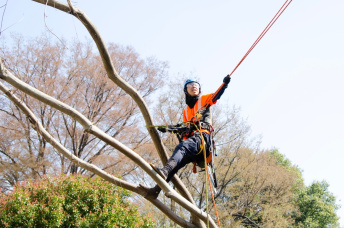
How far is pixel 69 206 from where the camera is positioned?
8.06 m

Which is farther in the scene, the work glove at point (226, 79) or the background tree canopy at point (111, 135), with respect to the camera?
the background tree canopy at point (111, 135)

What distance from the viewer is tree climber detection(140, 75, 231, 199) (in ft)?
12.4

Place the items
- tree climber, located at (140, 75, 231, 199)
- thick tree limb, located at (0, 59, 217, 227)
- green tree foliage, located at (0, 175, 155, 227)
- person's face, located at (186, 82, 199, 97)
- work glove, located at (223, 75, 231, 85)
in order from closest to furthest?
thick tree limb, located at (0, 59, 217, 227) < tree climber, located at (140, 75, 231, 199) < work glove, located at (223, 75, 231, 85) < person's face, located at (186, 82, 199, 97) < green tree foliage, located at (0, 175, 155, 227)

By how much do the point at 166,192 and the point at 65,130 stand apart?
1151 centimetres

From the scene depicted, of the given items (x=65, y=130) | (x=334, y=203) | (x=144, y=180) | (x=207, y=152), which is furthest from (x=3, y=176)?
(x=334, y=203)

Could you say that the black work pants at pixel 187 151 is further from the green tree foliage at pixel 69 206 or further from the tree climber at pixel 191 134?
the green tree foliage at pixel 69 206

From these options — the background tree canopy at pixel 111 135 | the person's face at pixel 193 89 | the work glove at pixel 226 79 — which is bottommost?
the work glove at pixel 226 79

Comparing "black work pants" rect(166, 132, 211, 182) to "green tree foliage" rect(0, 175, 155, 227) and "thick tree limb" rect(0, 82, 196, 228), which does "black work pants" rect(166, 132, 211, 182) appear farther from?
"green tree foliage" rect(0, 175, 155, 227)

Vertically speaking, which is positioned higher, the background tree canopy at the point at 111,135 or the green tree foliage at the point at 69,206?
the background tree canopy at the point at 111,135

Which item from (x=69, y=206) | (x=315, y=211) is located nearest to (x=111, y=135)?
(x=69, y=206)

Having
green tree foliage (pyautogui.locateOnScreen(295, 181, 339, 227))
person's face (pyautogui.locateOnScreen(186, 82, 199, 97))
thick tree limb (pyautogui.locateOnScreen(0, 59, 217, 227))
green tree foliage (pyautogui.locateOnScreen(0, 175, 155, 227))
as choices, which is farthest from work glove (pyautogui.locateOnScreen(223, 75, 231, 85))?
green tree foliage (pyautogui.locateOnScreen(295, 181, 339, 227))

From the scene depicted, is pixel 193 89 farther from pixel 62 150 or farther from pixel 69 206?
pixel 69 206

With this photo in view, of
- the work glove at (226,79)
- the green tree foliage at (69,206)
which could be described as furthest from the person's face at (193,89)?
the green tree foliage at (69,206)

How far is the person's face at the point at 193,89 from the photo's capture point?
4645mm
